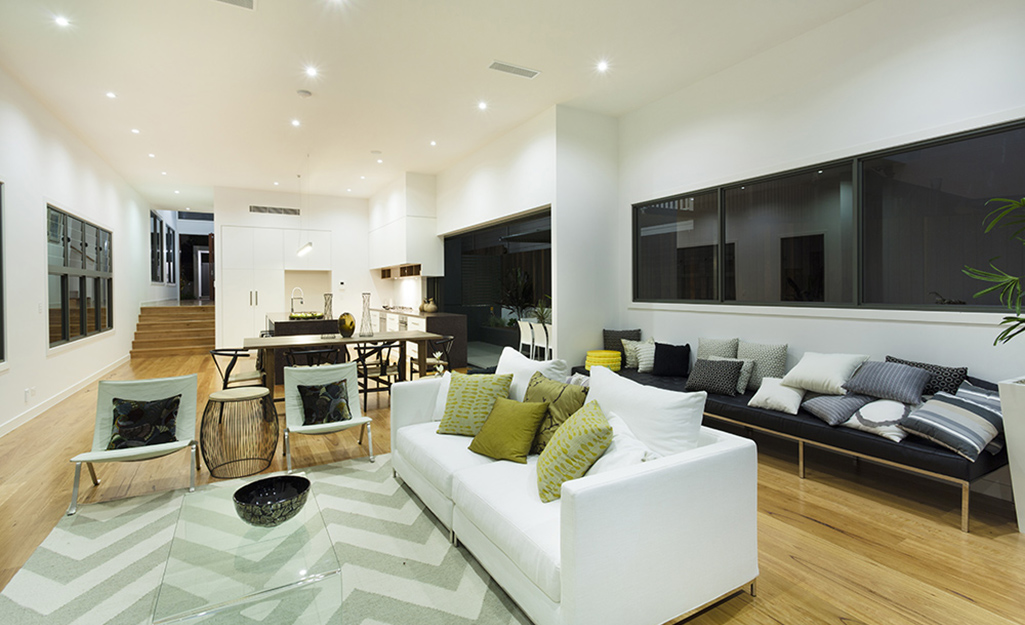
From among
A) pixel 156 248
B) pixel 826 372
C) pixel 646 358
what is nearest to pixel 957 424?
pixel 826 372

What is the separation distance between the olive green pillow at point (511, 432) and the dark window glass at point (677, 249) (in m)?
3.06

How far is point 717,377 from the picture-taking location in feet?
13.7

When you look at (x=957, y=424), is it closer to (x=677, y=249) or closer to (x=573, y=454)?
(x=573, y=454)

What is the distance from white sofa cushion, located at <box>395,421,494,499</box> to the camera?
258 cm

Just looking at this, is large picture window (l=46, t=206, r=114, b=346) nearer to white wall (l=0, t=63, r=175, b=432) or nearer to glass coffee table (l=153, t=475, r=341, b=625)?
white wall (l=0, t=63, r=175, b=432)

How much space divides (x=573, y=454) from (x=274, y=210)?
997 cm

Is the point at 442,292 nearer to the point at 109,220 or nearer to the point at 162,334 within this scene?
the point at 109,220

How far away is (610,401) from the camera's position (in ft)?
8.14

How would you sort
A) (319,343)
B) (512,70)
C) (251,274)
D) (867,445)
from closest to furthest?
(867,445), (512,70), (319,343), (251,274)

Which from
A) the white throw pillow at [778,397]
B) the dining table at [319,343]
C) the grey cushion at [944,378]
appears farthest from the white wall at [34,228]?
the grey cushion at [944,378]

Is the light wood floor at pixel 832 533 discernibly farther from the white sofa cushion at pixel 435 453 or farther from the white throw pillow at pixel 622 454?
the white sofa cushion at pixel 435 453

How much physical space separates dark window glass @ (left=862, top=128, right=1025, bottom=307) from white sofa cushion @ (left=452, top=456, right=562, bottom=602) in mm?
3072

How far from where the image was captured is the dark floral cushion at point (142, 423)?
316 centimetres

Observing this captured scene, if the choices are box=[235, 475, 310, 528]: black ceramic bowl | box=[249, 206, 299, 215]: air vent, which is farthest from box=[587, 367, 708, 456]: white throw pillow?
box=[249, 206, 299, 215]: air vent
